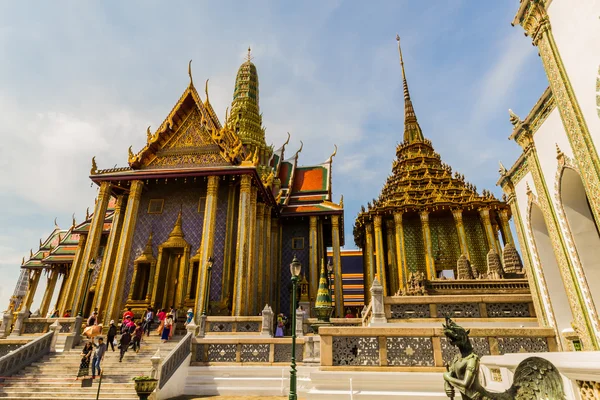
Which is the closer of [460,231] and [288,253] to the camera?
[288,253]

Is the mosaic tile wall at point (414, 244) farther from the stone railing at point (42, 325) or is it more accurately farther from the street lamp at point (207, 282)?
the stone railing at point (42, 325)

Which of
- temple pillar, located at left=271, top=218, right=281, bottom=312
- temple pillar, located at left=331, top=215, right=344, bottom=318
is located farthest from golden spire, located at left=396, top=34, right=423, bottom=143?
temple pillar, located at left=271, top=218, right=281, bottom=312

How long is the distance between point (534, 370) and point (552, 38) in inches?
267

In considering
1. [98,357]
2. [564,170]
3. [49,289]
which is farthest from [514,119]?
[49,289]

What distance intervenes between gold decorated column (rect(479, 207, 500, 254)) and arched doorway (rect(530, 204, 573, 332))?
1221 cm

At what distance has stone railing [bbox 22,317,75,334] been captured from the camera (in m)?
11.4

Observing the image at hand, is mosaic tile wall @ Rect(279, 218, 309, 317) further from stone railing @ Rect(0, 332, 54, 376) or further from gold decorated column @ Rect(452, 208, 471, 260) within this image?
stone railing @ Rect(0, 332, 54, 376)

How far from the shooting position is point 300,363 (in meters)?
8.46

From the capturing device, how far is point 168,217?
52.4ft

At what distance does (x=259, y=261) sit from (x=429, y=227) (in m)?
11.1

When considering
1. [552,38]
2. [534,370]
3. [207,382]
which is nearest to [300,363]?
→ [207,382]

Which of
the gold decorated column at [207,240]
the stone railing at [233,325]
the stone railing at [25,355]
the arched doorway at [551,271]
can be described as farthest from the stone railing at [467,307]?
the stone railing at [25,355]

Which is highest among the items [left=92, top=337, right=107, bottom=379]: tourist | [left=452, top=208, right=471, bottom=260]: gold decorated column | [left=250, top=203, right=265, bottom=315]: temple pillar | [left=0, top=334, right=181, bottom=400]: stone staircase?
[left=452, top=208, right=471, bottom=260]: gold decorated column

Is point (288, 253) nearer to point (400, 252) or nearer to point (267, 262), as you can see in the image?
point (267, 262)
